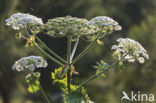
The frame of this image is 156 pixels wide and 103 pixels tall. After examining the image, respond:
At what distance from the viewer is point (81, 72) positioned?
1806 centimetres

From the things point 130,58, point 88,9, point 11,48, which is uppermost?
point 88,9

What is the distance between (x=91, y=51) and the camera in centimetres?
1777

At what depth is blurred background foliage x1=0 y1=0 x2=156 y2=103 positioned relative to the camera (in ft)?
52.4

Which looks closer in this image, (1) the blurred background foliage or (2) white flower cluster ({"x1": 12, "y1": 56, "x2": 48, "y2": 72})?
(2) white flower cluster ({"x1": 12, "y1": 56, "x2": 48, "y2": 72})

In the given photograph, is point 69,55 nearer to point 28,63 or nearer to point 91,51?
point 28,63

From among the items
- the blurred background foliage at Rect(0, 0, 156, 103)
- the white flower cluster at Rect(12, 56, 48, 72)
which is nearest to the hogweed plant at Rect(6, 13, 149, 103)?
the white flower cluster at Rect(12, 56, 48, 72)

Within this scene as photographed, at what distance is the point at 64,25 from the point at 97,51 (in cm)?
1423

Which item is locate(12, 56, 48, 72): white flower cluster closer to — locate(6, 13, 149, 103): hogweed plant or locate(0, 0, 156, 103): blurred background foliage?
locate(6, 13, 149, 103): hogweed plant

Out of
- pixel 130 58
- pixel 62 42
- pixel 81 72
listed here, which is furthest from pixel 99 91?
pixel 130 58

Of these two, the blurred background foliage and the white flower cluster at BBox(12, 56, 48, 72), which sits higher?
the blurred background foliage

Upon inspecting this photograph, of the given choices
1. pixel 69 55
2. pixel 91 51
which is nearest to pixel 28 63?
pixel 69 55

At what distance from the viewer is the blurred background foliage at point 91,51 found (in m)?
16.0

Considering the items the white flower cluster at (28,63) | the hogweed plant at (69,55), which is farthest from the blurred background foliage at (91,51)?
the white flower cluster at (28,63)

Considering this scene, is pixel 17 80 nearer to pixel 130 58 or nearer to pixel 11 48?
pixel 11 48
